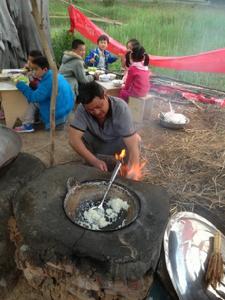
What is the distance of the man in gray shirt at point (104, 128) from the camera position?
3.04 meters

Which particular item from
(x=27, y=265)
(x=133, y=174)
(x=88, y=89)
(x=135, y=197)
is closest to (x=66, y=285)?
(x=27, y=265)

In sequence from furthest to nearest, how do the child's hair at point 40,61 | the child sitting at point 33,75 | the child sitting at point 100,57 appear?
the child sitting at point 100,57 < the child sitting at point 33,75 < the child's hair at point 40,61

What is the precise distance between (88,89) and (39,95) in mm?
1866

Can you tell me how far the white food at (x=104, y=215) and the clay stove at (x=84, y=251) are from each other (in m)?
0.14

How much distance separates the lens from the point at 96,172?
254cm

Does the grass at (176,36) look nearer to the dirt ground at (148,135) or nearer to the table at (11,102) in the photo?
the dirt ground at (148,135)

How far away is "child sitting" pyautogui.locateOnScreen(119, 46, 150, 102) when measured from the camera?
16.4 ft

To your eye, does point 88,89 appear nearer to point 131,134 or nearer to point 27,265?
point 131,134

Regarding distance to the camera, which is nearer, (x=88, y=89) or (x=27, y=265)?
(x=27, y=265)

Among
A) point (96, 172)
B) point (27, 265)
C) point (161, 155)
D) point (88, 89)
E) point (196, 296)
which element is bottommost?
point (161, 155)

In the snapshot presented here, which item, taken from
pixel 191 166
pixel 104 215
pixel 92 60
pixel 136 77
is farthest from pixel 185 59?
pixel 104 215

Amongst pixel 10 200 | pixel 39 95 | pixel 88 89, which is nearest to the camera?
pixel 10 200

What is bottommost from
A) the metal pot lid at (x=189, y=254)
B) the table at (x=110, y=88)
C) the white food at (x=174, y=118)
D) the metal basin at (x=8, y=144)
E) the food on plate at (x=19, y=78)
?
the white food at (x=174, y=118)

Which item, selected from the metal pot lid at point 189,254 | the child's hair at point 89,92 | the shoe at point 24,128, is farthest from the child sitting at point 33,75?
the metal pot lid at point 189,254
